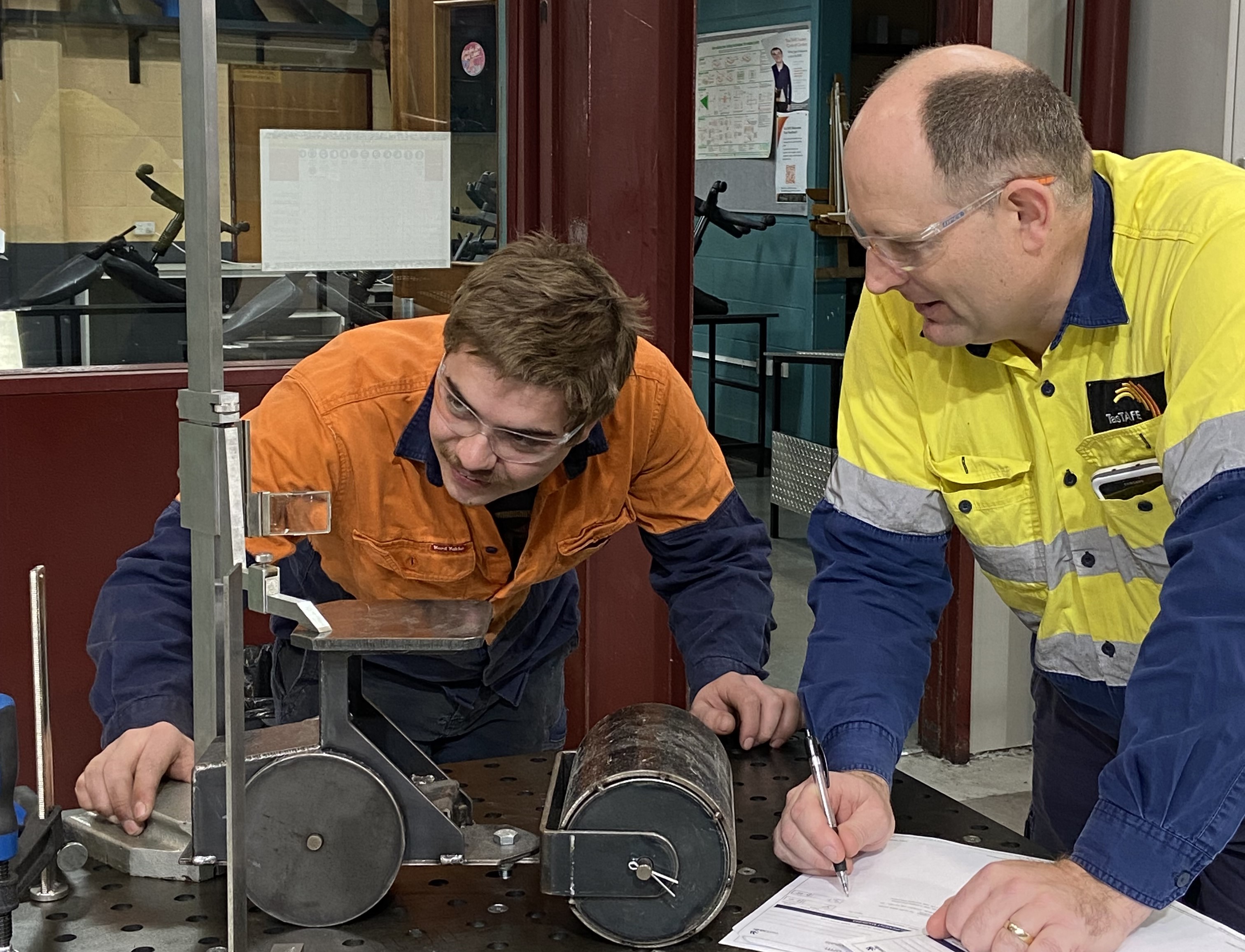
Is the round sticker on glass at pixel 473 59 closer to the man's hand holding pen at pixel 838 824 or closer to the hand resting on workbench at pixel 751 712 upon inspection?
the hand resting on workbench at pixel 751 712

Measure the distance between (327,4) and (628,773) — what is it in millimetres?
2015

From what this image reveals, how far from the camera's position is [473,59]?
279cm

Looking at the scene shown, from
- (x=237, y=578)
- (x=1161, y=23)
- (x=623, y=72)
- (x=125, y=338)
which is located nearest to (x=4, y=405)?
(x=125, y=338)

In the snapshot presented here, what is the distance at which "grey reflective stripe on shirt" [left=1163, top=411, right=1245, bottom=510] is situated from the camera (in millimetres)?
1143

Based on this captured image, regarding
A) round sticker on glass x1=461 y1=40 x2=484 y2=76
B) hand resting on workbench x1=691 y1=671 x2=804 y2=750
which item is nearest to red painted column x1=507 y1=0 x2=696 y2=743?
round sticker on glass x1=461 y1=40 x2=484 y2=76

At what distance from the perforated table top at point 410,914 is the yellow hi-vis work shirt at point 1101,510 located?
0.63 ft

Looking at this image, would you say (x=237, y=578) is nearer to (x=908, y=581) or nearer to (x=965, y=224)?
(x=965, y=224)

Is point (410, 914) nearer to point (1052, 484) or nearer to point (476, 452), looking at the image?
point (476, 452)

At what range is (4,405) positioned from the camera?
2.51 meters

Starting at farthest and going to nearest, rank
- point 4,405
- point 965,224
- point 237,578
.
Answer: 1. point 4,405
2. point 965,224
3. point 237,578

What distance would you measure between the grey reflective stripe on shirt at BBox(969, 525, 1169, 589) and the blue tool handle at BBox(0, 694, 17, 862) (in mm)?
967

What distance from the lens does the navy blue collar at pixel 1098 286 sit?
1332 mm

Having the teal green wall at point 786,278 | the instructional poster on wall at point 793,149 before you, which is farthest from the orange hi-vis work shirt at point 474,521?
the instructional poster on wall at point 793,149

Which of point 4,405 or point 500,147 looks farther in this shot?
point 500,147
